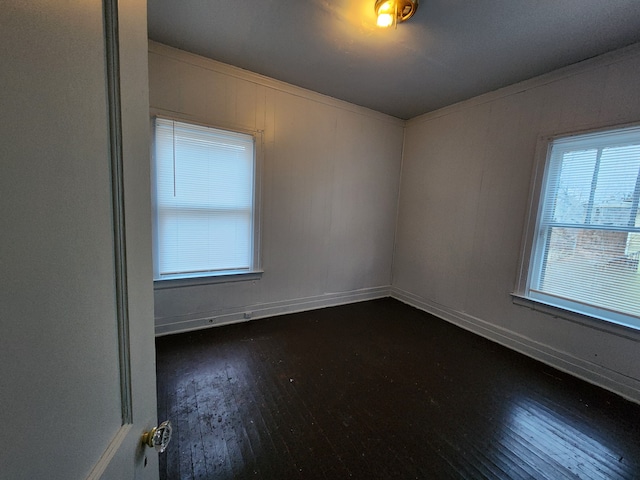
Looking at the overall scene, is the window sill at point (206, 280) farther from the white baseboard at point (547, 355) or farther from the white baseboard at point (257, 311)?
the white baseboard at point (547, 355)

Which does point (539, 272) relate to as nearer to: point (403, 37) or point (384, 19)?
point (403, 37)

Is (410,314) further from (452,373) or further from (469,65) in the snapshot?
(469,65)

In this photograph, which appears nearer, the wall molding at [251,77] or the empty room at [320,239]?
the empty room at [320,239]

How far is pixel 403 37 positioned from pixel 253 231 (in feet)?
7.15

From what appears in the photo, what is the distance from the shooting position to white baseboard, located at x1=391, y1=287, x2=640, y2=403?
197cm

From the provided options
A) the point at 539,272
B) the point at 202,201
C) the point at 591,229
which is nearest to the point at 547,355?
the point at 539,272

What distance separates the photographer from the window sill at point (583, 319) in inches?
76.4

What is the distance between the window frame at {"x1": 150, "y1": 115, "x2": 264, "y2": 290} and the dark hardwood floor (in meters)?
0.54

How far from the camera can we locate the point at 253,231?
2850 millimetres

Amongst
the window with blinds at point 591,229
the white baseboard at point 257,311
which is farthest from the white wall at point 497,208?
the white baseboard at point 257,311

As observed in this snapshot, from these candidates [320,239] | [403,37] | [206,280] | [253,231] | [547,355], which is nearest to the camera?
[403,37]

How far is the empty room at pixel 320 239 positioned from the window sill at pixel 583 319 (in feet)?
0.06

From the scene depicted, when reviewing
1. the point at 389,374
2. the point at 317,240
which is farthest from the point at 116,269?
the point at 317,240

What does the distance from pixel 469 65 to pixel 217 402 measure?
3374 mm
